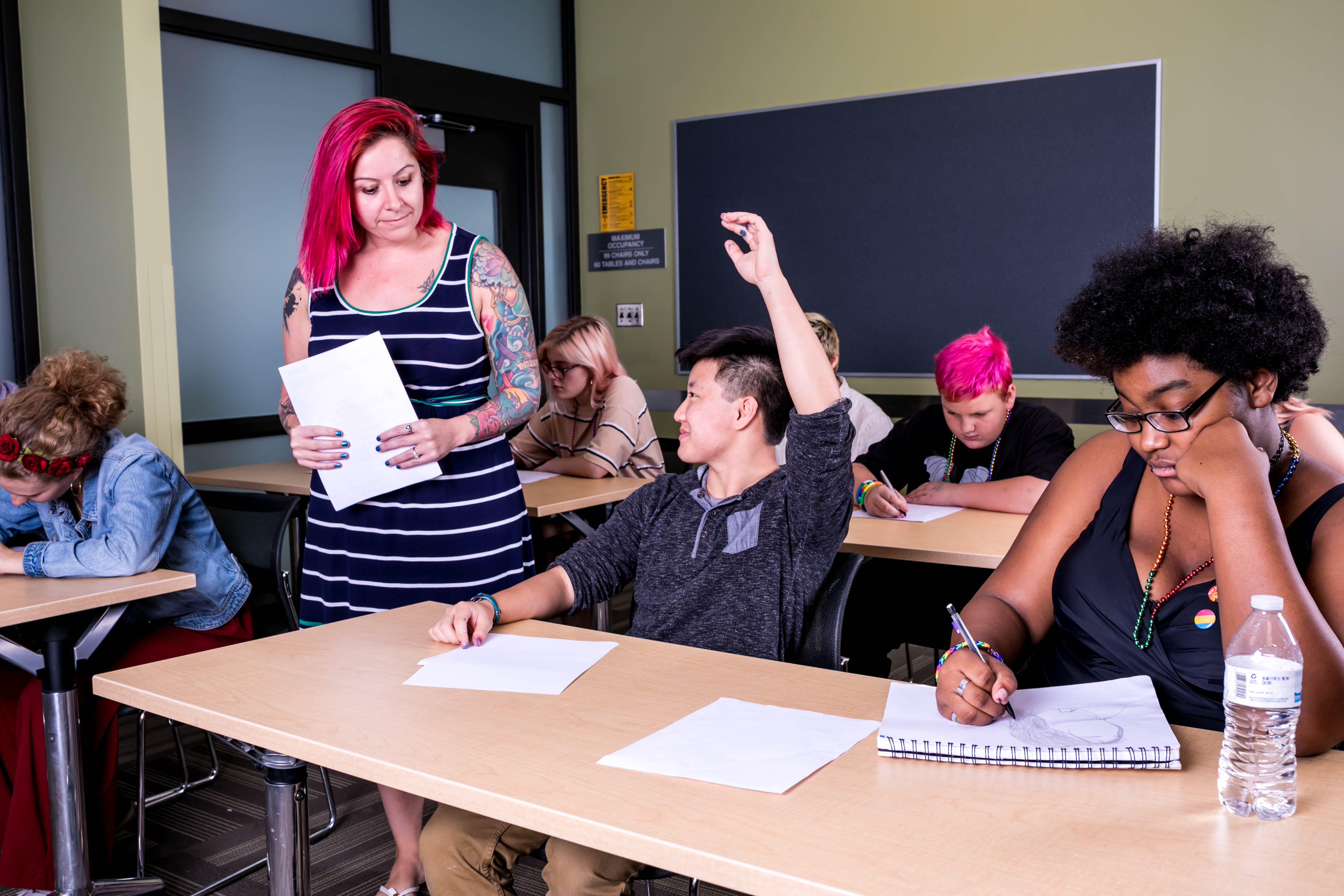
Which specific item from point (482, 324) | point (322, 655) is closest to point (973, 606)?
point (322, 655)

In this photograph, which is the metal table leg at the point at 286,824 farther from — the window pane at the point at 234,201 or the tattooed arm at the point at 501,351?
the window pane at the point at 234,201

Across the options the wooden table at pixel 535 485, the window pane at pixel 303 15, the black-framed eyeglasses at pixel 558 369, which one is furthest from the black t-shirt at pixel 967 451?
the window pane at pixel 303 15

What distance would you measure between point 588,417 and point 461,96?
211 centimetres

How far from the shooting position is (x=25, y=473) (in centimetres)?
223

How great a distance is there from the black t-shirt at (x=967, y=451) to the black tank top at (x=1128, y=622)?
4.40 ft

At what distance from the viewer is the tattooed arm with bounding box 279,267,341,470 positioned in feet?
6.59

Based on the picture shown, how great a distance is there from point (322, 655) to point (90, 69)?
2.73 metres

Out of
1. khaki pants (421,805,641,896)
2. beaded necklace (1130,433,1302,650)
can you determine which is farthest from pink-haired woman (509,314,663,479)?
beaded necklace (1130,433,1302,650)

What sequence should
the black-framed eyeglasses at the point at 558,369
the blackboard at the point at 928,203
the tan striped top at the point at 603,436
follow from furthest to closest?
the blackboard at the point at 928,203, the black-framed eyeglasses at the point at 558,369, the tan striped top at the point at 603,436

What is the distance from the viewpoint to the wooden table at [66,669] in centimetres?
204

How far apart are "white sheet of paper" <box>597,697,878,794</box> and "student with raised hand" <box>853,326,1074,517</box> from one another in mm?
1494

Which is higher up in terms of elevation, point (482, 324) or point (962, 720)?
point (482, 324)

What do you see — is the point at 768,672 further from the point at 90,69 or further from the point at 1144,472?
the point at 90,69

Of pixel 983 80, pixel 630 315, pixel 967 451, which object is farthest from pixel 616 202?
pixel 967 451
